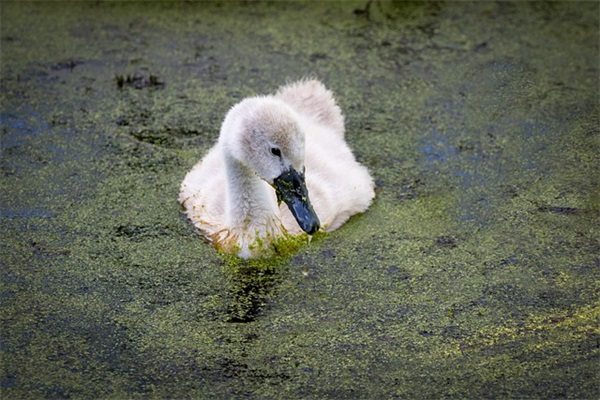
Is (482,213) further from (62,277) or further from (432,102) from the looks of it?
(62,277)

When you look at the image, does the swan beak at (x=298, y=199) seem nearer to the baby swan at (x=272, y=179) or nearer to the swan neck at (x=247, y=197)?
the baby swan at (x=272, y=179)

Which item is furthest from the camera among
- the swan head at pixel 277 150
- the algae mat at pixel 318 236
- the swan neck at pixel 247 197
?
the swan neck at pixel 247 197

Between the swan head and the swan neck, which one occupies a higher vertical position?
the swan head

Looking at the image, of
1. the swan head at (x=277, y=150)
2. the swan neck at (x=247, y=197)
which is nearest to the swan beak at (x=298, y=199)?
the swan head at (x=277, y=150)

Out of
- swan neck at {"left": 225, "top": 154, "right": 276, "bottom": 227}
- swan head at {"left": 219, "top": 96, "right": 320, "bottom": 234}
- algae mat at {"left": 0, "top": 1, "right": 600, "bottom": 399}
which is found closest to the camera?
algae mat at {"left": 0, "top": 1, "right": 600, "bottom": 399}

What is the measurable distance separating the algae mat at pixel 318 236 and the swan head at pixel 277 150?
0.86 ft

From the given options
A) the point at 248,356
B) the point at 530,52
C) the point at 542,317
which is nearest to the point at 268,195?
the point at 248,356

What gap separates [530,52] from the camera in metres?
5.34

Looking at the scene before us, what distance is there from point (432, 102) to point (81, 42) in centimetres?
201

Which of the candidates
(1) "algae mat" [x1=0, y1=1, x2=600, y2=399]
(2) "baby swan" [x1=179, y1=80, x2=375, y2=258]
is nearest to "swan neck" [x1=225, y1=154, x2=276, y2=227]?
(2) "baby swan" [x1=179, y1=80, x2=375, y2=258]

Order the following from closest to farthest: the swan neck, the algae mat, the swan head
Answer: the algae mat → the swan head → the swan neck

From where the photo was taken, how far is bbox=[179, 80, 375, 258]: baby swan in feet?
12.4

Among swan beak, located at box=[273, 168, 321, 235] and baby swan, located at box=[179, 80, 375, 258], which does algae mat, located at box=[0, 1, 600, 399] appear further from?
swan beak, located at box=[273, 168, 321, 235]

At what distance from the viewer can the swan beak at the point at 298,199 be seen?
149 inches
